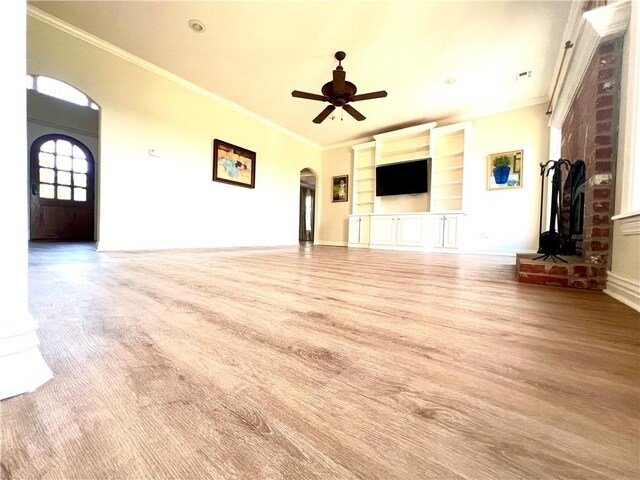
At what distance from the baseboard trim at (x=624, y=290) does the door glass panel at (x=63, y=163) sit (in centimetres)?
896

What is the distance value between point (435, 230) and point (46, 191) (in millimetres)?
8558

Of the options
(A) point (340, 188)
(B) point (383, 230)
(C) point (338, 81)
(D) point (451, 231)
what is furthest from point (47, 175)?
(D) point (451, 231)

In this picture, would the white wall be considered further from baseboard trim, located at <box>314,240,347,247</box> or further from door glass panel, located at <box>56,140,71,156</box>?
door glass panel, located at <box>56,140,71,156</box>

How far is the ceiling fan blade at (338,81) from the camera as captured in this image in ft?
9.98

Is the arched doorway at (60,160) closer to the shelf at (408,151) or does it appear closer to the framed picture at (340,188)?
the framed picture at (340,188)

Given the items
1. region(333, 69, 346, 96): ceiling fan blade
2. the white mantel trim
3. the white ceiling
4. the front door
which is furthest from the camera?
the front door

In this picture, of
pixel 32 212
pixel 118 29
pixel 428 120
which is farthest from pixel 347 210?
pixel 32 212

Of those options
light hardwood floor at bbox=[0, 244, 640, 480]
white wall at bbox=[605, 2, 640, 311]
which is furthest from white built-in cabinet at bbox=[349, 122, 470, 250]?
light hardwood floor at bbox=[0, 244, 640, 480]

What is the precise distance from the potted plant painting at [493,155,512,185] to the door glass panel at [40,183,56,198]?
940cm

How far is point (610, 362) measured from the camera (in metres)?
0.63

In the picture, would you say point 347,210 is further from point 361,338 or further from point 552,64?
point 361,338

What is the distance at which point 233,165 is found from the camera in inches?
185

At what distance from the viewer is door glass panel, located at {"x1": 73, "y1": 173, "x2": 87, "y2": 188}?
606cm

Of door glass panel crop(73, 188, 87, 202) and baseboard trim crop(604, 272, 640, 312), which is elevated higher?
door glass panel crop(73, 188, 87, 202)
